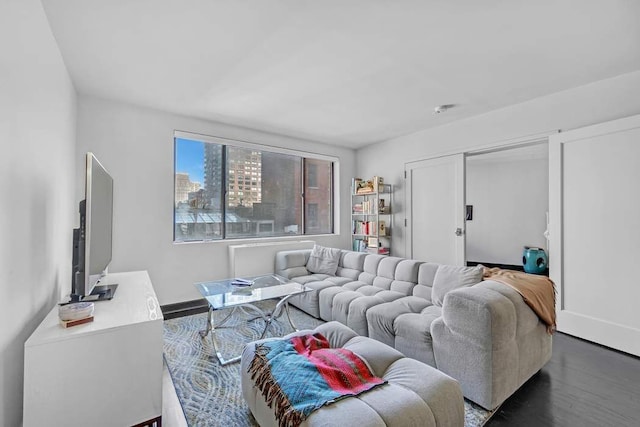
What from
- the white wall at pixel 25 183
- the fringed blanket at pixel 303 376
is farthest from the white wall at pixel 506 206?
the white wall at pixel 25 183

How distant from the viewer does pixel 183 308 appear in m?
3.44

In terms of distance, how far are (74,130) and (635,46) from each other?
5022 mm

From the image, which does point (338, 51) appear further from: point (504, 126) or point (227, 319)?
point (227, 319)

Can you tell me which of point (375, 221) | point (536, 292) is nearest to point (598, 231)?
point (536, 292)

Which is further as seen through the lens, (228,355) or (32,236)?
(228,355)

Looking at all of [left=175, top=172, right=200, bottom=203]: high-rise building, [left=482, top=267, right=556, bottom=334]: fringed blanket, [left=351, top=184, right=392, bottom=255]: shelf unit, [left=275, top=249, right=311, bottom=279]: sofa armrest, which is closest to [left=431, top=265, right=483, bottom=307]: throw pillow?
[left=482, top=267, right=556, bottom=334]: fringed blanket

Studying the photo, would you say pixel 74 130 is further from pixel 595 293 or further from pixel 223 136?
pixel 595 293

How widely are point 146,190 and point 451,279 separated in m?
3.46

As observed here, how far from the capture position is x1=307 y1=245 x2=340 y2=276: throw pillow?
3.69 m

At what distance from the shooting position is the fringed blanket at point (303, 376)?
1.15m

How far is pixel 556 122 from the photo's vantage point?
2955 millimetres

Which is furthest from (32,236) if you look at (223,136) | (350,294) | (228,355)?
(223,136)

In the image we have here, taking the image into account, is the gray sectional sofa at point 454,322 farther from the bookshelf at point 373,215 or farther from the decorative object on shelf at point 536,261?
the decorative object on shelf at point 536,261

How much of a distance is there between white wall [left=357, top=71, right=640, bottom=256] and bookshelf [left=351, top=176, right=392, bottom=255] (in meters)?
0.16
